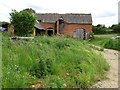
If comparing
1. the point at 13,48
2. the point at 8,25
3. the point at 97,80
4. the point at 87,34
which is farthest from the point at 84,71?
the point at 87,34

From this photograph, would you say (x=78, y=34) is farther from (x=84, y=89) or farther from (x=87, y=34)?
(x=84, y=89)

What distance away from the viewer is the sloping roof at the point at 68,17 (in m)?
44.7

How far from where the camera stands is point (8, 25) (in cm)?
3102

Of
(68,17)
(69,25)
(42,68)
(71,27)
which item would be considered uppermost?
(68,17)

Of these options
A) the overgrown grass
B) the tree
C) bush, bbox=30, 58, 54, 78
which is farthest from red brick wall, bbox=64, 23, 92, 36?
bush, bbox=30, 58, 54, 78

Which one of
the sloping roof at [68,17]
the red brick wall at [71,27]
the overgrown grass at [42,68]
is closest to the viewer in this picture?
the overgrown grass at [42,68]

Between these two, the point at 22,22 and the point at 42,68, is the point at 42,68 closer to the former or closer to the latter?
the point at 42,68

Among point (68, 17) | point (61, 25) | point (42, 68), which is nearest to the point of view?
point (42, 68)

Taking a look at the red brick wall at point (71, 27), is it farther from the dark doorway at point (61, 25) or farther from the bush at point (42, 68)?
the bush at point (42, 68)

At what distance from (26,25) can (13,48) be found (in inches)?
731

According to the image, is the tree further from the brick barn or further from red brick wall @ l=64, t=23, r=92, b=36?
red brick wall @ l=64, t=23, r=92, b=36

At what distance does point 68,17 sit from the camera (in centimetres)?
4584

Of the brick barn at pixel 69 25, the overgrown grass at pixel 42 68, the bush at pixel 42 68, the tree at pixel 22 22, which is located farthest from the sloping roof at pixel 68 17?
the bush at pixel 42 68

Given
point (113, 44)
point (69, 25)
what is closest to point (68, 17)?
point (69, 25)
